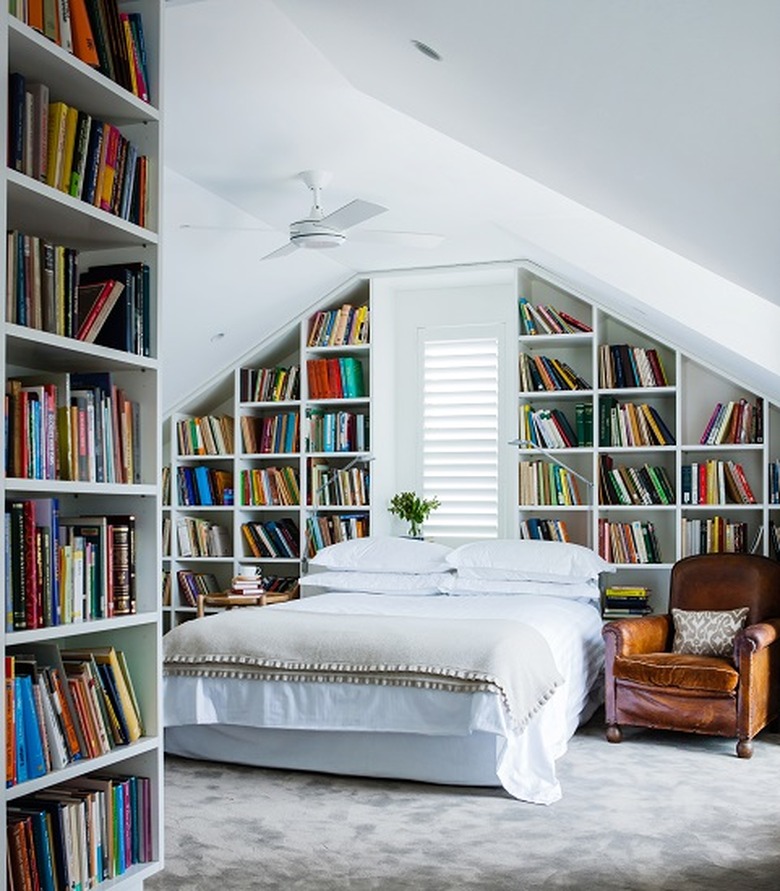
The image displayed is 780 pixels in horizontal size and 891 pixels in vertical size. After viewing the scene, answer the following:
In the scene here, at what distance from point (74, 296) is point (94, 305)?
13 cm

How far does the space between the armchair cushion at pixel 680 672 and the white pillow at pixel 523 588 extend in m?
0.72

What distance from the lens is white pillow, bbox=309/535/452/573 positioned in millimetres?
6621

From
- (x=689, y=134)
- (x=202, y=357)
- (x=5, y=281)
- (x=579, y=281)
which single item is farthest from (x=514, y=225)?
(x=5, y=281)

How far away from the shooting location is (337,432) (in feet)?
24.9

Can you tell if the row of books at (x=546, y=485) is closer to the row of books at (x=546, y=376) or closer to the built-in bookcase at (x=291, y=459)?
the row of books at (x=546, y=376)

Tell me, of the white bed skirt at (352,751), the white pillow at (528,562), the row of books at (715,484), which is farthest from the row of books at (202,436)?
the row of books at (715,484)

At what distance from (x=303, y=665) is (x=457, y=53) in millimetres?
2666

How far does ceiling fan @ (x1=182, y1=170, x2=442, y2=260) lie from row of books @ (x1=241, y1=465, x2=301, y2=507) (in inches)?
90.4

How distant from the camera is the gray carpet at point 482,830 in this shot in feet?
11.7

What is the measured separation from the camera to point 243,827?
4.11 meters

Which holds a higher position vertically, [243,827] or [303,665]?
[303,665]

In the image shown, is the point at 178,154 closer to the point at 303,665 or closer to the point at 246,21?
the point at 246,21

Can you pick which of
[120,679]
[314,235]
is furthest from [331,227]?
[120,679]

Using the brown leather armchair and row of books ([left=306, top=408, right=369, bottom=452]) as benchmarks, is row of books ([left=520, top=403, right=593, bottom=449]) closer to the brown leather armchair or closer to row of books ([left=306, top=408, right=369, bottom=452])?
row of books ([left=306, top=408, right=369, bottom=452])
